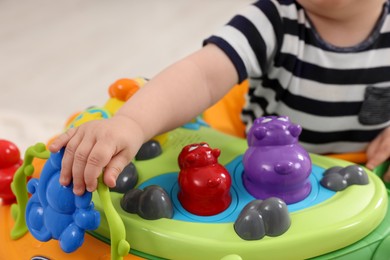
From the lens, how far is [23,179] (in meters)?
0.54

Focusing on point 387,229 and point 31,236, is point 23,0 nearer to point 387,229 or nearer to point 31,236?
point 31,236

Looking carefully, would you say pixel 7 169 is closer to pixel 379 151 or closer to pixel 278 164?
pixel 278 164

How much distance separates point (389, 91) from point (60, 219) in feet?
1.48

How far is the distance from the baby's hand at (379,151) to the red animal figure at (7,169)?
0.43 m

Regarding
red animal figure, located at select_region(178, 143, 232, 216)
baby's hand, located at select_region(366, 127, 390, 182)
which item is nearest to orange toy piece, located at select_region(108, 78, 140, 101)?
red animal figure, located at select_region(178, 143, 232, 216)

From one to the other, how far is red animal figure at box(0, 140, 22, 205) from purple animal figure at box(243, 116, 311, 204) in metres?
0.26

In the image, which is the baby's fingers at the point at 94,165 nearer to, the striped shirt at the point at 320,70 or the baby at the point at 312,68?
the baby at the point at 312,68

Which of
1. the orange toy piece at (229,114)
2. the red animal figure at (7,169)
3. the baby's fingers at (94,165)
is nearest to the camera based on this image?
the baby's fingers at (94,165)

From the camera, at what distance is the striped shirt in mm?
681

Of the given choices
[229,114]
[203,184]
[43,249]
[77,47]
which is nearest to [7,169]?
[43,249]

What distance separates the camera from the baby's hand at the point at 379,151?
676mm

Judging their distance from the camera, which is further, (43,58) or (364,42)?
(43,58)

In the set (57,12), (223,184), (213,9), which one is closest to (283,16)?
(223,184)

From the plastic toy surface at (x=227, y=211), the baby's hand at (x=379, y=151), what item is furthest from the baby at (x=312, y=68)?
the plastic toy surface at (x=227, y=211)
